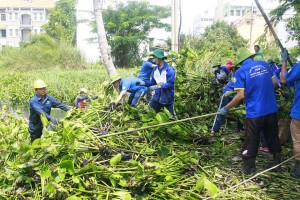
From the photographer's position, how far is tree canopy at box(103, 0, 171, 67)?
3005 cm

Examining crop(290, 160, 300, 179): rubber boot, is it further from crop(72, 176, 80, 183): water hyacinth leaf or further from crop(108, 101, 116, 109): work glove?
crop(108, 101, 116, 109): work glove

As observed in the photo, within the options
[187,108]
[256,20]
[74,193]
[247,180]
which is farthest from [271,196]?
[256,20]

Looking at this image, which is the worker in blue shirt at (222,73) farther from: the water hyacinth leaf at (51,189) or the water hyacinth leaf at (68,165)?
the water hyacinth leaf at (51,189)

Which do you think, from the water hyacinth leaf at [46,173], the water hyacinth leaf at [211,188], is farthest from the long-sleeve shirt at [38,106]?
the water hyacinth leaf at [211,188]

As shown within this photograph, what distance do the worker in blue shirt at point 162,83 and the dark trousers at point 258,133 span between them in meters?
1.85

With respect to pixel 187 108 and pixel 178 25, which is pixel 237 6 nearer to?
pixel 178 25

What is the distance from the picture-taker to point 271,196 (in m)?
3.76

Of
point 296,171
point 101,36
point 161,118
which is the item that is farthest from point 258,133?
point 101,36

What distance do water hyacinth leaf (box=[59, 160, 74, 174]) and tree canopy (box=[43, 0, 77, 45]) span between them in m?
40.6

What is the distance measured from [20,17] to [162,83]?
2481 inches

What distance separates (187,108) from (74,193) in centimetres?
340

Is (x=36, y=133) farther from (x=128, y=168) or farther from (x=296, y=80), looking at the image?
(x=296, y=80)

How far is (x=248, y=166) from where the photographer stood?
425cm

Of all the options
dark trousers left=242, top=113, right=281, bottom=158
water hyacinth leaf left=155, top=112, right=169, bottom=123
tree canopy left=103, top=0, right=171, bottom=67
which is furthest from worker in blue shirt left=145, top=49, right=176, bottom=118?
tree canopy left=103, top=0, right=171, bottom=67
